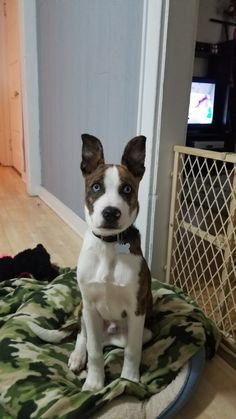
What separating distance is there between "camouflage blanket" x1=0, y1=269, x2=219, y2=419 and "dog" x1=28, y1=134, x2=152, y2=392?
0.28ft

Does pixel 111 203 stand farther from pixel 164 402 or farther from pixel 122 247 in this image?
pixel 164 402

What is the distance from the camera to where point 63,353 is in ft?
3.99

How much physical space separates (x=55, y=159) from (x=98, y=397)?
2312 mm

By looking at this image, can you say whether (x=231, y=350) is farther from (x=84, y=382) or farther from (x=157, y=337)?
(x=84, y=382)

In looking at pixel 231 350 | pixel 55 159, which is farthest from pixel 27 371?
pixel 55 159

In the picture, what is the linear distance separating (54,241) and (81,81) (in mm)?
1090

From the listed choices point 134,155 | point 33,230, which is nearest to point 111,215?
point 134,155

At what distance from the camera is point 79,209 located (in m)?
2.47

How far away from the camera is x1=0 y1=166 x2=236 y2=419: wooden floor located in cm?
110

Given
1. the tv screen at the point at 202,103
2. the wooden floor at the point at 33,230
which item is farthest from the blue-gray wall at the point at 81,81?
the tv screen at the point at 202,103

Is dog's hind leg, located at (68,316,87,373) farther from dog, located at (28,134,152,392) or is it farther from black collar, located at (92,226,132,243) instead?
black collar, located at (92,226,132,243)

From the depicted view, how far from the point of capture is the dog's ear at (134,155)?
1035mm

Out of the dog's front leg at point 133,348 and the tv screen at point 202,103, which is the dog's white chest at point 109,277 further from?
the tv screen at point 202,103

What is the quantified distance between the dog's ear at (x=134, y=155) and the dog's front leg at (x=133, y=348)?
445 mm
